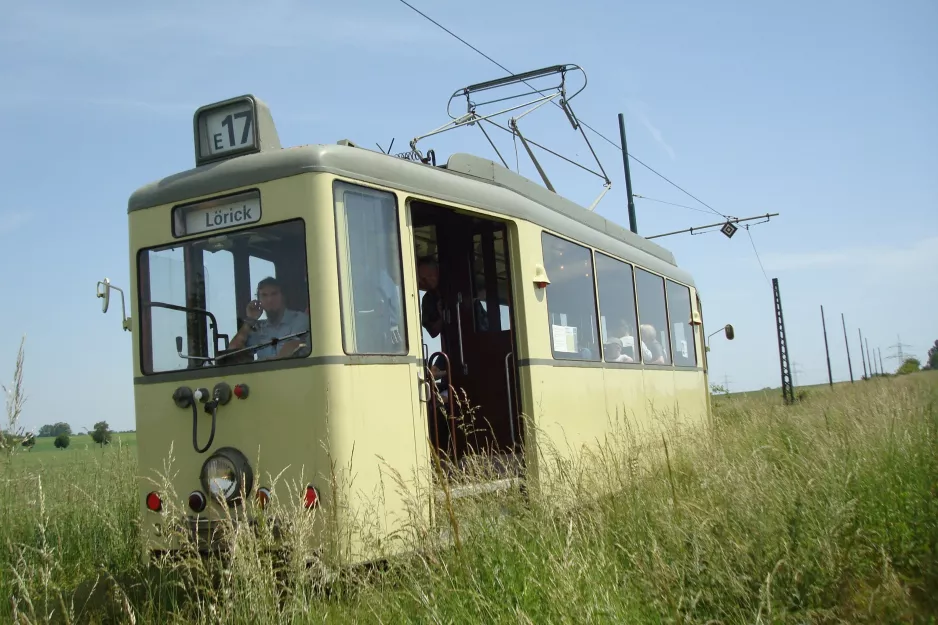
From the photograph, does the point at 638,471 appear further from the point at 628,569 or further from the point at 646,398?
the point at 646,398

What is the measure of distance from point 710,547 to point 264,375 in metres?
2.70

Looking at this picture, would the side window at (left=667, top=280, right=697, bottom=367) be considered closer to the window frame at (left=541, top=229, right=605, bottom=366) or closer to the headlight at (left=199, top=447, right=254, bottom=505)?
the window frame at (left=541, top=229, right=605, bottom=366)

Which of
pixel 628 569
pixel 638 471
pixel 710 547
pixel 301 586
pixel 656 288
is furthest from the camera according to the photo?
pixel 656 288

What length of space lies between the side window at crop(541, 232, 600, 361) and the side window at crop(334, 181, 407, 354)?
185cm

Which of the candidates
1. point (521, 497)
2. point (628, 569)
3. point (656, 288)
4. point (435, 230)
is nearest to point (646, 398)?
point (656, 288)

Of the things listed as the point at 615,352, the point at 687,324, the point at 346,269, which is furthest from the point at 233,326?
the point at 687,324

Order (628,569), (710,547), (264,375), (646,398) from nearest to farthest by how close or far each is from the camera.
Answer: (710,547), (628,569), (264,375), (646,398)

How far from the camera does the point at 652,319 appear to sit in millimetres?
10031

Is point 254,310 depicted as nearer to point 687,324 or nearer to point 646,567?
point 646,567

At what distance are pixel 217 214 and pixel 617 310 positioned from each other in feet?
15.0

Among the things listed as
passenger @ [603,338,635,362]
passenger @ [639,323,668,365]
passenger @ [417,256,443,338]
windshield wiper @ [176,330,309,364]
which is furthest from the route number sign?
passenger @ [639,323,668,365]

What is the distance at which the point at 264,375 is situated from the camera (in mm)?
5109

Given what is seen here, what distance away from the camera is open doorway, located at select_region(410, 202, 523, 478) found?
7.19m

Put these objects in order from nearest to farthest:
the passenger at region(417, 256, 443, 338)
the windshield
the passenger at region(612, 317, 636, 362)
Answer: the windshield, the passenger at region(417, 256, 443, 338), the passenger at region(612, 317, 636, 362)
